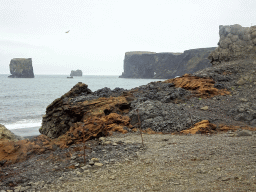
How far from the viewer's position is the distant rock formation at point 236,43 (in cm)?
2125

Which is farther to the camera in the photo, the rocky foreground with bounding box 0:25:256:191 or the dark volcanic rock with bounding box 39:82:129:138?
the dark volcanic rock with bounding box 39:82:129:138

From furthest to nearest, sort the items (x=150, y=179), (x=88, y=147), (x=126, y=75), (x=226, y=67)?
(x=126, y=75), (x=226, y=67), (x=88, y=147), (x=150, y=179)

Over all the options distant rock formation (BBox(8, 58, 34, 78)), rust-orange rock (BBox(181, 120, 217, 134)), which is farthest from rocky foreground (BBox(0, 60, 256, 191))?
distant rock formation (BBox(8, 58, 34, 78))

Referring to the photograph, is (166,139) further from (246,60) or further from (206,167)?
(246,60)

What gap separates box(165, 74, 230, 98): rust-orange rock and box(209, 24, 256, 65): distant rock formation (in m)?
6.81

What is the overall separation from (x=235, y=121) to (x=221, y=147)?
15.9 feet

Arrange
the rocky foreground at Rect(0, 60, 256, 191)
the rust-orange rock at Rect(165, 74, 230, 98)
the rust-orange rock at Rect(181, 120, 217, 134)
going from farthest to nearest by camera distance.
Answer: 1. the rust-orange rock at Rect(165, 74, 230, 98)
2. the rust-orange rock at Rect(181, 120, 217, 134)
3. the rocky foreground at Rect(0, 60, 256, 191)

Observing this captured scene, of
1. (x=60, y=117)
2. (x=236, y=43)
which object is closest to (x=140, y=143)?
(x=60, y=117)

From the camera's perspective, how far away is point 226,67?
19875mm

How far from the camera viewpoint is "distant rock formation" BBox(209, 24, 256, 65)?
2125 centimetres

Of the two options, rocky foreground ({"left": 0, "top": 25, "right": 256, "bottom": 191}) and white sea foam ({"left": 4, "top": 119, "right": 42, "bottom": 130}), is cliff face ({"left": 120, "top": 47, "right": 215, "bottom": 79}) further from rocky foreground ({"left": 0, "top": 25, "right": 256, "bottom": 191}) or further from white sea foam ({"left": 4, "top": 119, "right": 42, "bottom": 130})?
rocky foreground ({"left": 0, "top": 25, "right": 256, "bottom": 191})

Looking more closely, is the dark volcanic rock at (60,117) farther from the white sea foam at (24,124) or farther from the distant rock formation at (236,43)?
the distant rock formation at (236,43)

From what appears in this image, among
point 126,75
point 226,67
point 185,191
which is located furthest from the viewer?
point 126,75

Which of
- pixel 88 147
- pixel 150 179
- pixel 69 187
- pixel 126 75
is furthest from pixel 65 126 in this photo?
pixel 126 75
